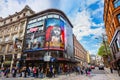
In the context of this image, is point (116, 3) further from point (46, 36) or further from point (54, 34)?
point (46, 36)

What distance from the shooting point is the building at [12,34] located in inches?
1347

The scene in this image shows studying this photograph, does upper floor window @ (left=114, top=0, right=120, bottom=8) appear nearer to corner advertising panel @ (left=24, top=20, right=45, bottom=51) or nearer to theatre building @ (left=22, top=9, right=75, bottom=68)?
theatre building @ (left=22, top=9, right=75, bottom=68)

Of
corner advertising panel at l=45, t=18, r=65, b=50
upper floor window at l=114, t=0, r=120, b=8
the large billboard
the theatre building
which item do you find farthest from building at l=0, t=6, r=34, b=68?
upper floor window at l=114, t=0, r=120, b=8

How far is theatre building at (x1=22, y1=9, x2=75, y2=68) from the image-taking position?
27.9m

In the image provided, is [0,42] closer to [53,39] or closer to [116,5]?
[53,39]

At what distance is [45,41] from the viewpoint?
28938 mm

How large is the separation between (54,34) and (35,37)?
6.03 metres

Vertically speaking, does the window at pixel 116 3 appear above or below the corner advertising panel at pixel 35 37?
above

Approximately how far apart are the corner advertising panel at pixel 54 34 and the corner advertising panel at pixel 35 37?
1771 mm

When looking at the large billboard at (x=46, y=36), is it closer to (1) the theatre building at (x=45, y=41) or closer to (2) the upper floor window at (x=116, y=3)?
(1) the theatre building at (x=45, y=41)

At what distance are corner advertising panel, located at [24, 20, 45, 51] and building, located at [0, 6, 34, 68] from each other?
2.34 meters

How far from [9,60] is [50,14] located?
1912cm

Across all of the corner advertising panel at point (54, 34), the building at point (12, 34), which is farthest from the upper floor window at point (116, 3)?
the building at point (12, 34)

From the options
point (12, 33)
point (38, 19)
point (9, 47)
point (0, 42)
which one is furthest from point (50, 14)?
point (0, 42)
